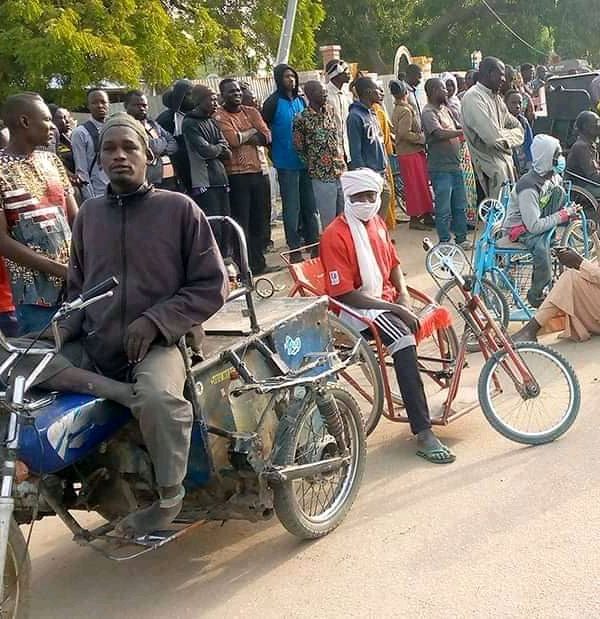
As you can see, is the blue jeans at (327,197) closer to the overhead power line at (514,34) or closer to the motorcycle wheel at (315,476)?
the motorcycle wheel at (315,476)

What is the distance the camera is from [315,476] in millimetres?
3834

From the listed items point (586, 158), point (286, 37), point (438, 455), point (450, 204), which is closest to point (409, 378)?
point (438, 455)

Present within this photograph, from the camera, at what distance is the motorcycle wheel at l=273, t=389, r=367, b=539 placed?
3641 millimetres

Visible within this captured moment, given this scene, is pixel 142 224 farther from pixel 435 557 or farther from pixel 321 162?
pixel 321 162

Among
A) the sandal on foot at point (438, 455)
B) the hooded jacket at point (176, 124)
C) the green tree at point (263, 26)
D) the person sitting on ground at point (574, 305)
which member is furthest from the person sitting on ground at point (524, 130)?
the green tree at point (263, 26)

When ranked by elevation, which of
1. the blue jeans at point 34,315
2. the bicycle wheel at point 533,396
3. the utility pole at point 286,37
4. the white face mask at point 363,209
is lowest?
the bicycle wheel at point 533,396

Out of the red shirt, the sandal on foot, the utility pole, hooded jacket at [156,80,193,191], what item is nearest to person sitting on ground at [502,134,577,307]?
the red shirt

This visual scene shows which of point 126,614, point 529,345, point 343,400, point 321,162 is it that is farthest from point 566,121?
point 126,614

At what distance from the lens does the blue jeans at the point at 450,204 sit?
9227mm

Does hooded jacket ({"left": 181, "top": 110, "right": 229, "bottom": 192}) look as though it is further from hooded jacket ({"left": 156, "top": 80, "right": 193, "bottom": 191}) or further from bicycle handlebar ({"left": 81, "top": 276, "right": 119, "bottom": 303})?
bicycle handlebar ({"left": 81, "top": 276, "right": 119, "bottom": 303})

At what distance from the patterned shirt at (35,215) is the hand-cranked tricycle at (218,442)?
883mm

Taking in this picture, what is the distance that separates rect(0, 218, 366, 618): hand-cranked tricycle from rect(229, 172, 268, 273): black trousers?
4.37 m

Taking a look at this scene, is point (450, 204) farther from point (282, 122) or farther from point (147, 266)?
point (147, 266)

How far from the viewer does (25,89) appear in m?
11.6
